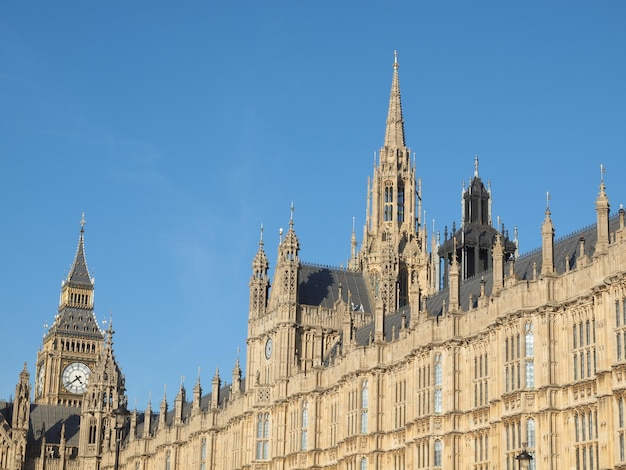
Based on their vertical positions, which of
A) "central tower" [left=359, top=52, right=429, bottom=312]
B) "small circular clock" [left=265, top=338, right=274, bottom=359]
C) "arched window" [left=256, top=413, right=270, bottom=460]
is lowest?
"arched window" [left=256, top=413, right=270, bottom=460]

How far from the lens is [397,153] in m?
145

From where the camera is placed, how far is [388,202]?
144 metres

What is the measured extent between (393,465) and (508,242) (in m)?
25.7

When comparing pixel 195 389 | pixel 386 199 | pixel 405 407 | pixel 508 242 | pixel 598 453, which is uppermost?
pixel 386 199

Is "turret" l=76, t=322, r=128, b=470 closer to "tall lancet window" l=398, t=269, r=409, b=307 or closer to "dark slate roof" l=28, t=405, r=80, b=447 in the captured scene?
"dark slate roof" l=28, t=405, r=80, b=447

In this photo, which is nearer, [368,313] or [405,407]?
[405,407]

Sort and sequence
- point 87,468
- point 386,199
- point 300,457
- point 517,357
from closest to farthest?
point 517,357 < point 300,457 < point 386,199 < point 87,468

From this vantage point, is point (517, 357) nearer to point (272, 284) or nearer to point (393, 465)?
point (393, 465)

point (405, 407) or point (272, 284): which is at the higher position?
point (272, 284)

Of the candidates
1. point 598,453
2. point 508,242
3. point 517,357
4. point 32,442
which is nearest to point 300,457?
point 508,242

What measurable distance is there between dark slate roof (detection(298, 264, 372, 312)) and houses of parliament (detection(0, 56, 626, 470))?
0.58ft

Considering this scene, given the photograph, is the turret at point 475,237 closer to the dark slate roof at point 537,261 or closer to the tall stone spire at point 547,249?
the dark slate roof at point 537,261

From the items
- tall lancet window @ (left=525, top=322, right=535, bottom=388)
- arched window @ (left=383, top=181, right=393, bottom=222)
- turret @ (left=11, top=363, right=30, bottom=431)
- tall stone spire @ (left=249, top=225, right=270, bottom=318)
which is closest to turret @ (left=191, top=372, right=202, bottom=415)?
tall stone spire @ (left=249, top=225, right=270, bottom=318)

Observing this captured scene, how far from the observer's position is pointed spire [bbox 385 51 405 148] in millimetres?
146625
